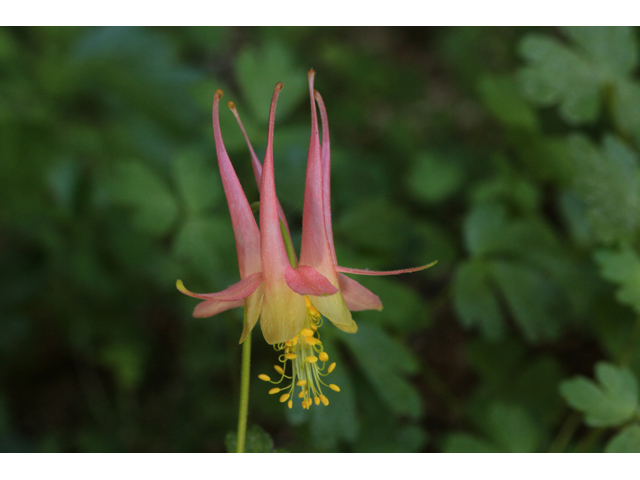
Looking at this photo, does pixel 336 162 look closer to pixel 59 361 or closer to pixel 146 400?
pixel 146 400

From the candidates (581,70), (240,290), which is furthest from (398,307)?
(581,70)

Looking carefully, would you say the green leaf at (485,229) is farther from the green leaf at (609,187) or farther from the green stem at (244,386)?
the green stem at (244,386)

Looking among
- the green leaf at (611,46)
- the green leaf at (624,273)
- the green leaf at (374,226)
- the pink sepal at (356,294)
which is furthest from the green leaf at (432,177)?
the pink sepal at (356,294)

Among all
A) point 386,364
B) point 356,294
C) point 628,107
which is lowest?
point 386,364

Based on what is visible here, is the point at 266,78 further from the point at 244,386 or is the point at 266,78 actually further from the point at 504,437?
the point at 504,437
